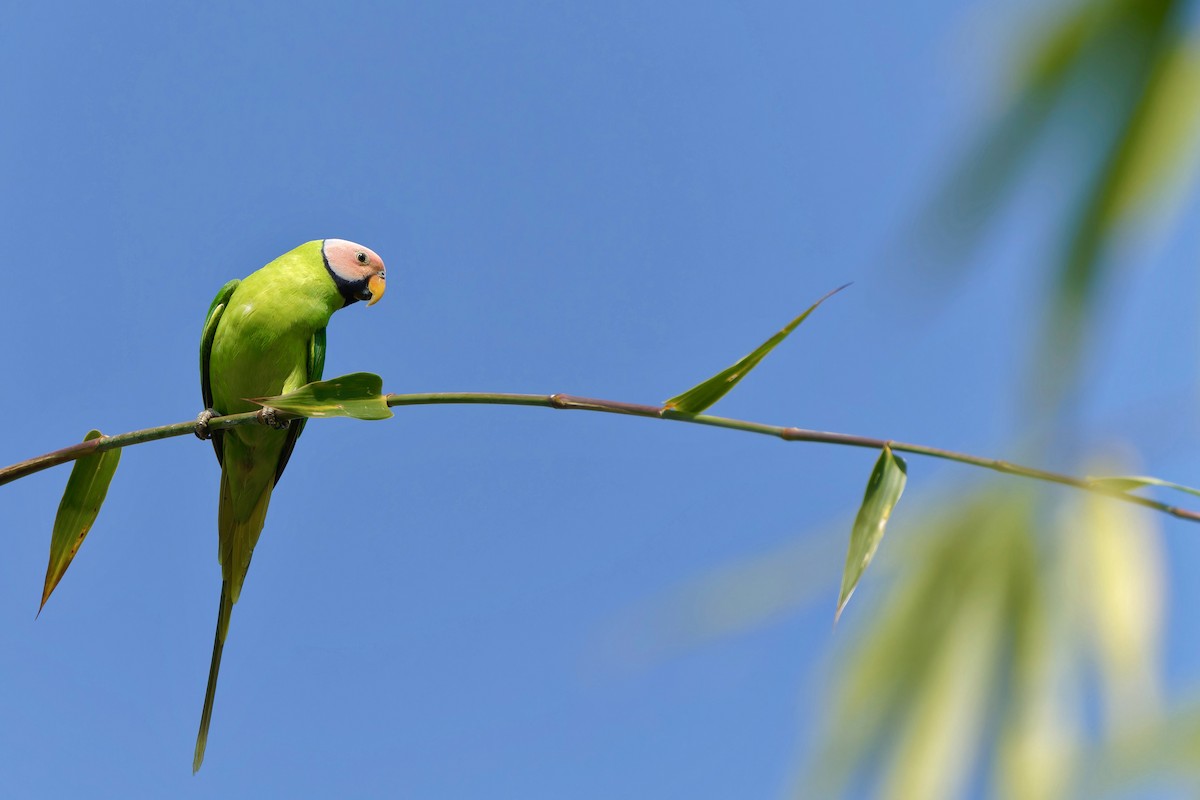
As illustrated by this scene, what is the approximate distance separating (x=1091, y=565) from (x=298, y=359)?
9.84 ft

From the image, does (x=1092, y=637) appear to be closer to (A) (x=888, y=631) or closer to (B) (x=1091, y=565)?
(B) (x=1091, y=565)

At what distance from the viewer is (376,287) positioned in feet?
13.4

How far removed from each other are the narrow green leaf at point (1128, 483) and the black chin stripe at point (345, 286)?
3.07m

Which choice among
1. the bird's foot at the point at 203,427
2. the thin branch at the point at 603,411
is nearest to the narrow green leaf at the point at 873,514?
the thin branch at the point at 603,411

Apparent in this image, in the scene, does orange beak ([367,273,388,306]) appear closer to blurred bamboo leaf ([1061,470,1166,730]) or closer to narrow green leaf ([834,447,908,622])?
narrow green leaf ([834,447,908,622])

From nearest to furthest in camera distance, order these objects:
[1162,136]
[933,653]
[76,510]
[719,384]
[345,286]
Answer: [1162,136] → [933,653] → [719,384] → [76,510] → [345,286]

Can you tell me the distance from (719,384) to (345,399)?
2.07 ft

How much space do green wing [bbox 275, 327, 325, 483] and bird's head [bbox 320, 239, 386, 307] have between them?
0.27m

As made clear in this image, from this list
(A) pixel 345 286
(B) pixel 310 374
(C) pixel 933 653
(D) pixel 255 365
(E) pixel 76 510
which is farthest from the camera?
(A) pixel 345 286

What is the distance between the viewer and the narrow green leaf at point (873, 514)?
47.1 inches

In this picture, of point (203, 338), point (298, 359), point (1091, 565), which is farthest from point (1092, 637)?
point (203, 338)

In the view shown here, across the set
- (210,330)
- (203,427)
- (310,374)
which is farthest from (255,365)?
(203,427)

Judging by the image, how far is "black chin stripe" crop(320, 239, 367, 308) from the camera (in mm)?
3688

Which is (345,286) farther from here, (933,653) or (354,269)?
(933,653)
